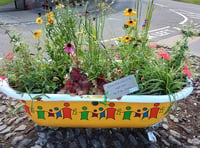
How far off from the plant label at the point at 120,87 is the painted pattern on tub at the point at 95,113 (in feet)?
0.29

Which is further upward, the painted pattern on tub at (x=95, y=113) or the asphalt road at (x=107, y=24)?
the painted pattern on tub at (x=95, y=113)

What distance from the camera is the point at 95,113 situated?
4.50 feet

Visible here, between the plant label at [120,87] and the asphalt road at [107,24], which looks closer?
the plant label at [120,87]

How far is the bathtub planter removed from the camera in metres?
1.26

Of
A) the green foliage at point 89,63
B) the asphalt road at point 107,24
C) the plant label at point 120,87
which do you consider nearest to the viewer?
the plant label at point 120,87

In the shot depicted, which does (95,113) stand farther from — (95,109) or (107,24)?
(107,24)

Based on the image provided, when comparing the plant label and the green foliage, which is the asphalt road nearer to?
the green foliage

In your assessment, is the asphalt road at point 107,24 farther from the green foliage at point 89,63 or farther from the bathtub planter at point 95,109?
the bathtub planter at point 95,109

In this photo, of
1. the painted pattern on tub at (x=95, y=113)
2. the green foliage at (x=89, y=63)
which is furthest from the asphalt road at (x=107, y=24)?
the painted pattern on tub at (x=95, y=113)

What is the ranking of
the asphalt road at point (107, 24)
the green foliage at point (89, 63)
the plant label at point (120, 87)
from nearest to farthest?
the plant label at point (120, 87) → the green foliage at point (89, 63) → the asphalt road at point (107, 24)

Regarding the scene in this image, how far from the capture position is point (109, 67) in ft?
4.85

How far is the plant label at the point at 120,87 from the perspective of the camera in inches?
49.0

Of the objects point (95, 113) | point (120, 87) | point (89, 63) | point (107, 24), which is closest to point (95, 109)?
point (95, 113)

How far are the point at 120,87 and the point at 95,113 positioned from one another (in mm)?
259
